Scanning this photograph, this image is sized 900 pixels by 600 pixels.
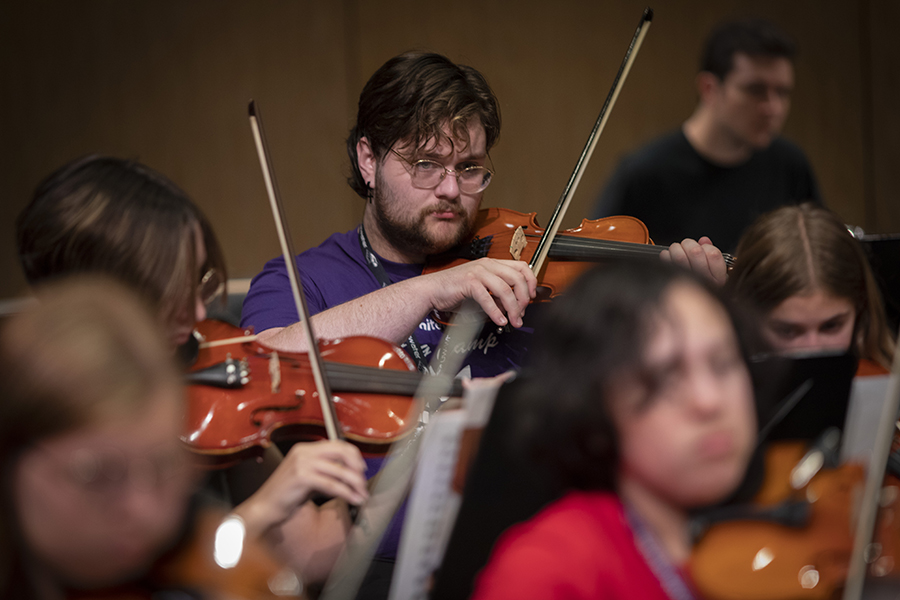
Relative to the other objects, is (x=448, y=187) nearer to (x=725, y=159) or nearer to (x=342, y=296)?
(x=342, y=296)

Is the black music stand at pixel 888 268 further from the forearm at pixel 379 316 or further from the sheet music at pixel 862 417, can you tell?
the forearm at pixel 379 316

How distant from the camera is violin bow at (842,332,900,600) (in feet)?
1.86

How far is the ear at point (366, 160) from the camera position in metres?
1.49

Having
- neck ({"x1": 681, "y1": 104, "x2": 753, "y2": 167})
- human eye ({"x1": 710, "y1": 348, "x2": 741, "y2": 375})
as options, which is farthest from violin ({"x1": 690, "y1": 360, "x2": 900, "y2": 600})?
neck ({"x1": 681, "y1": 104, "x2": 753, "y2": 167})

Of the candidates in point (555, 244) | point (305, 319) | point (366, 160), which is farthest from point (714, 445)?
point (366, 160)

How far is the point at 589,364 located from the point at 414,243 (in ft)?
2.75

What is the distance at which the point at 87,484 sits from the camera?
1.49ft

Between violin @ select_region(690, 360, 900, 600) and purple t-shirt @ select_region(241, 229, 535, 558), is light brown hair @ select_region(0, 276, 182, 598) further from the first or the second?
purple t-shirt @ select_region(241, 229, 535, 558)

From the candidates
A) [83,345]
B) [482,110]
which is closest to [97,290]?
[83,345]

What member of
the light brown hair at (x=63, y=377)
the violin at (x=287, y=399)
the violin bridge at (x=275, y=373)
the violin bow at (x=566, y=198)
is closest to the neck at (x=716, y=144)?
the violin bow at (x=566, y=198)

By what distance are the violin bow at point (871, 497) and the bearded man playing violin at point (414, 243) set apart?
563 mm

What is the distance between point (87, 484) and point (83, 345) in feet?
0.29

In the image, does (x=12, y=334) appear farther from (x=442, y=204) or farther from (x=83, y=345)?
(x=442, y=204)

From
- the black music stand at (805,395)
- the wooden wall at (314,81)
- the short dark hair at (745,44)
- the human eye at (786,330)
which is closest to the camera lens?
the black music stand at (805,395)
